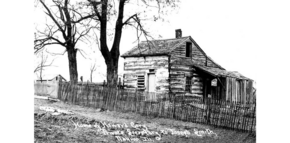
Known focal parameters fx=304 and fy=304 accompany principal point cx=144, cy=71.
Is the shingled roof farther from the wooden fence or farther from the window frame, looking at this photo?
the wooden fence

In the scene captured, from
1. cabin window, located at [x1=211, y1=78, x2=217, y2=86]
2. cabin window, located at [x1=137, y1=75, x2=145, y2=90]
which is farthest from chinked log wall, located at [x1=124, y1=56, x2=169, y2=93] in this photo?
cabin window, located at [x1=211, y1=78, x2=217, y2=86]

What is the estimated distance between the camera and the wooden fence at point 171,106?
42.3ft

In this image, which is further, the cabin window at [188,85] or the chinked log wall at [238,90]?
the chinked log wall at [238,90]

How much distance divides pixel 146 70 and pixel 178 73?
2824 mm

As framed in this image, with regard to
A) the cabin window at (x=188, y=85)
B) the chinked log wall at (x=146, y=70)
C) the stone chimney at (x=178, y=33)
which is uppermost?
the stone chimney at (x=178, y=33)

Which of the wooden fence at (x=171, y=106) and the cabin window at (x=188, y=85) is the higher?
the cabin window at (x=188, y=85)

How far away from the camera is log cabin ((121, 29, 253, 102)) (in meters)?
25.4

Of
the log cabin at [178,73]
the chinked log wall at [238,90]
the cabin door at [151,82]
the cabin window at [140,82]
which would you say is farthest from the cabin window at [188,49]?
→ the cabin window at [140,82]

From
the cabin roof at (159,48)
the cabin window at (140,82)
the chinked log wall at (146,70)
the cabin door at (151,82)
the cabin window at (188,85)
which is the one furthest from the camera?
the cabin window at (140,82)

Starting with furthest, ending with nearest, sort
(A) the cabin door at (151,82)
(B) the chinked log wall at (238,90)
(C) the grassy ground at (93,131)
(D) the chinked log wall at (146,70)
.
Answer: (B) the chinked log wall at (238,90), (A) the cabin door at (151,82), (D) the chinked log wall at (146,70), (C) the grassy ground at (93,131)

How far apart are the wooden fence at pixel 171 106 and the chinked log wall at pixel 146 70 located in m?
6.79

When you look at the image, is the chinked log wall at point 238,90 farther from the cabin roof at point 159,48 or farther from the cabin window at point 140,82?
the cabin window at point 140,82

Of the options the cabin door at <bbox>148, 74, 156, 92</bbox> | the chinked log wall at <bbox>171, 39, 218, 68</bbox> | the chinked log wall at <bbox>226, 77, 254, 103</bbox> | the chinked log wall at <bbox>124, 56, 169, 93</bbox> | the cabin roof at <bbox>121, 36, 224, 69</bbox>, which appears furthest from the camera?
the chinked log wall at <bbox>226, 77, 254, 103</bbox>
